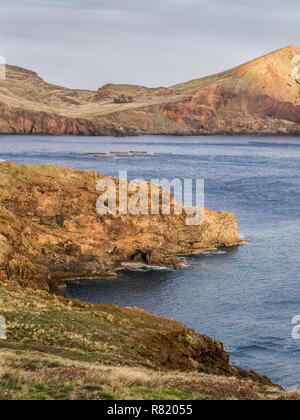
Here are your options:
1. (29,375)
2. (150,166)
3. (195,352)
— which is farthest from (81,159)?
(29,375)

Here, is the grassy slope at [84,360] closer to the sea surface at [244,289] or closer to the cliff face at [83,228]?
the sea surface at [244,289]

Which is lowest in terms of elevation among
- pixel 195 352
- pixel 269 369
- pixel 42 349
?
A: pixel 269 369

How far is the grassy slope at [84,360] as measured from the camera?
16.6 meters

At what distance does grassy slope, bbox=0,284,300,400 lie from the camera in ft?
54.5

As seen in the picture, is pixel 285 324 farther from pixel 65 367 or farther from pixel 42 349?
pixel 65 367

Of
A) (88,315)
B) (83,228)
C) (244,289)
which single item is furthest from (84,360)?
(83,228)

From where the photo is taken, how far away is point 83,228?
58.7 metres

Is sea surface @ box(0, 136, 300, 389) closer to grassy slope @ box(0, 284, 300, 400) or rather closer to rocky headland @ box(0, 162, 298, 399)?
rocky headland @ box(0, 162, 298, 399)

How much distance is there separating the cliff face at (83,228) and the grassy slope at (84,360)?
21.6 meters

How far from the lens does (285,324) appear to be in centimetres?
4278

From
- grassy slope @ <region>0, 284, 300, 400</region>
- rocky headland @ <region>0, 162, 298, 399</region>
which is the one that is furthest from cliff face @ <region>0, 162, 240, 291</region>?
grassy slope @ <region>0, 284, 300, 400</region>

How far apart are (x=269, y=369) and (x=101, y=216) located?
1098 inches

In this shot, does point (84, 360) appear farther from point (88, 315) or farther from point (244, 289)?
point (244, 289)

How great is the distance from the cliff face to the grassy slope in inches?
851
